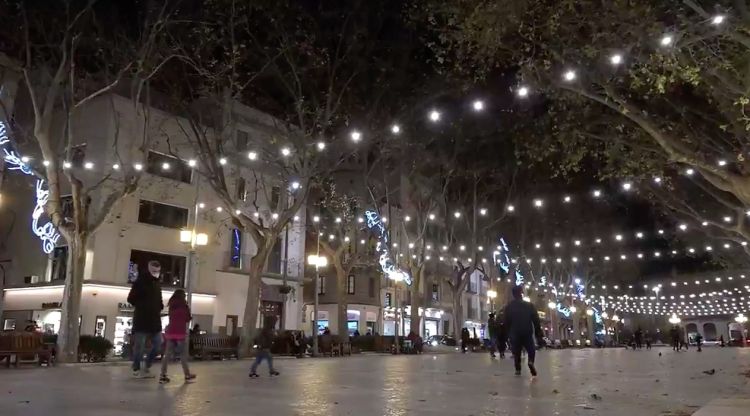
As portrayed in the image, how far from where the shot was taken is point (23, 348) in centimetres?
1648

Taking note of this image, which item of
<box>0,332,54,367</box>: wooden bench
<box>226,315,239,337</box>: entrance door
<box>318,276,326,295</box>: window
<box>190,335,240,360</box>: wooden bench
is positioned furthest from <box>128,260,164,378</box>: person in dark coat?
<box>318,276,326,295</box>: window

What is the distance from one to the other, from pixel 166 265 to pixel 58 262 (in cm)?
505

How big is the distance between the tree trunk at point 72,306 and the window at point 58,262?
1206cm

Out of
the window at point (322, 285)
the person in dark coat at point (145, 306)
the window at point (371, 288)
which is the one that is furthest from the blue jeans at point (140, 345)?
the window at point (371, 288)

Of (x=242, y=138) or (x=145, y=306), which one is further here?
(x=242, y=138)

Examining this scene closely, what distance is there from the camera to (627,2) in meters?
12.4

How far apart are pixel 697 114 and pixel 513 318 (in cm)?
1059

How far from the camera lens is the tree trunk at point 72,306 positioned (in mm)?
18734

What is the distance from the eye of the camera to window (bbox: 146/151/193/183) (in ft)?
105

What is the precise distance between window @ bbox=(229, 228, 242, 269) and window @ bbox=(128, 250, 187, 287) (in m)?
3.40

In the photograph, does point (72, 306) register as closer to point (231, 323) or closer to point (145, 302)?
point (145, 302)

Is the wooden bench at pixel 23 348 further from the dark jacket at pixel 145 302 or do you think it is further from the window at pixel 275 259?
the window at pixel 275 259

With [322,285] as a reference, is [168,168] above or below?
above

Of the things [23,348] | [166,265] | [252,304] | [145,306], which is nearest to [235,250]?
[166,265]
